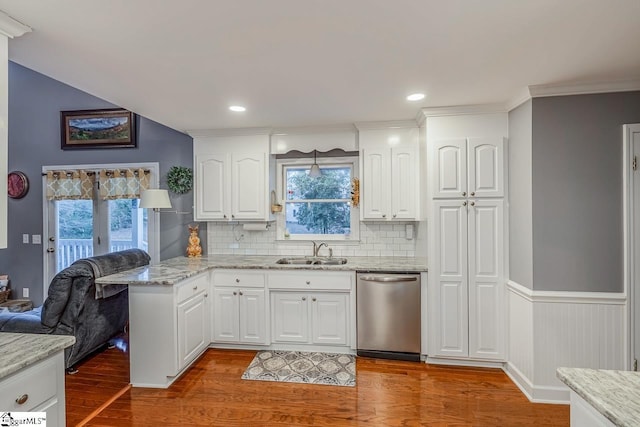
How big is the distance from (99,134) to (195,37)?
134 inches

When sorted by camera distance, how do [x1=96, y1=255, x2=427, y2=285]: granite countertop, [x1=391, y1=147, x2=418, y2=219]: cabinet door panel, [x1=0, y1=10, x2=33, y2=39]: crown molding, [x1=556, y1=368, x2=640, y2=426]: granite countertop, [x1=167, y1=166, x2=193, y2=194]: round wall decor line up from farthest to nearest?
[x1=167, y1=166, x2=193, y2=194]: round wall decor → [x1=391, y1=147, x2=418, y2=219]: cabinet door panel → [x1=96, y1=255, x2=427, y2=285]: granite countertop → [x1=0, y1=10, x2=33, y2=39]: crown molding → [x1=556, y1=368, x2=640, y2=426]: granite countertop

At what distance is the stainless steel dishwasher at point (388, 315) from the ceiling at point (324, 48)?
1.67m

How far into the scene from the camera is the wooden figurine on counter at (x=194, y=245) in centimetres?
395

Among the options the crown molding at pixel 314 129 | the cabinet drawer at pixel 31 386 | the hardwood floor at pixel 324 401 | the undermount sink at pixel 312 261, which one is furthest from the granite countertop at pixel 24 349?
the crown molding at pixel 314 129

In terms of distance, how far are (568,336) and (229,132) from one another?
373 centimetres

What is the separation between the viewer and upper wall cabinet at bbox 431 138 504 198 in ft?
9.51

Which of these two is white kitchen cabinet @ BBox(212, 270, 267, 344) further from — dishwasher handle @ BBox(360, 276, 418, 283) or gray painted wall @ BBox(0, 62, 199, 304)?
gray painted wall @ BBox(0, 62, 199, 304)

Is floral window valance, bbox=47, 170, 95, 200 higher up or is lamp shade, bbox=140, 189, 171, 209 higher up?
floral window valance, bbox=47, 170, 95, 200

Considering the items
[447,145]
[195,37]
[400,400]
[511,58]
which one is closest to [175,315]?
[400,400]

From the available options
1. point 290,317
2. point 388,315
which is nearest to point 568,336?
point 388,315

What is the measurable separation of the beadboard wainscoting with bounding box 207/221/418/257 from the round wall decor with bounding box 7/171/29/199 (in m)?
2.72

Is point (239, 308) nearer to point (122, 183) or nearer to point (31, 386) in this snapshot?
point (31, 386)

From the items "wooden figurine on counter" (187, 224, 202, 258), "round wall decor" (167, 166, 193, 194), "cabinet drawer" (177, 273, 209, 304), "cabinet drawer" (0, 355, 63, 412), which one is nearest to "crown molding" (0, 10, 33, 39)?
"cabinet drawer" (0, 355, 63, 412)

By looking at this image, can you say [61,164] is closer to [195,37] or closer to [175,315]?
[175,315]
